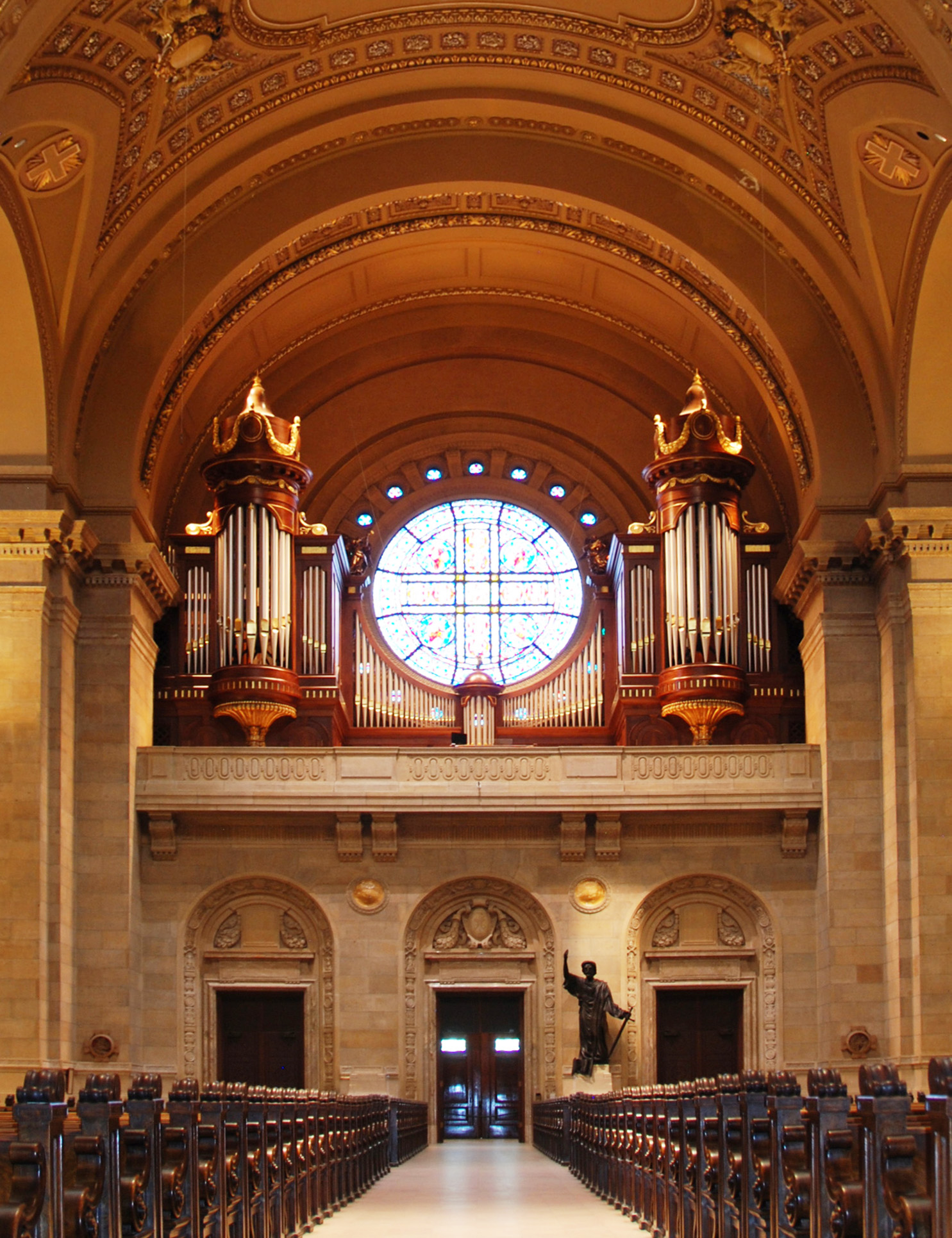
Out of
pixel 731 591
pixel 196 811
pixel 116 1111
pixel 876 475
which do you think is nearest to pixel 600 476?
pixel 731 591

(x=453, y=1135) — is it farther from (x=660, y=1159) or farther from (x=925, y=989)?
(x=660, y=1159)

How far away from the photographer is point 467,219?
23703 mm

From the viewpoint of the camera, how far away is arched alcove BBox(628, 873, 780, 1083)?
72.4 feet

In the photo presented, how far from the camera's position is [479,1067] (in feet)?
75.0

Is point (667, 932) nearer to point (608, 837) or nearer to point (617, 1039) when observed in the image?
point (608, 837)

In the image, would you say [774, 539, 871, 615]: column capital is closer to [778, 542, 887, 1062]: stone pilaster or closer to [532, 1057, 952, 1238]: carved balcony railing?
[778, 542, 887, 1062]: stone pilaster

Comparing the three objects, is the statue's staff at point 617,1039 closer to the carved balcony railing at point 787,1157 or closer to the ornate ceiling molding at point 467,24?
the carved balcony railing at point 787,1157

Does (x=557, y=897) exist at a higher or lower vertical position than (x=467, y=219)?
lower

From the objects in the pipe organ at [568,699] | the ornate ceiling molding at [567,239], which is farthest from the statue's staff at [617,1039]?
the ornate ceiling molding at [567,239]

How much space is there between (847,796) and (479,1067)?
5.62 m

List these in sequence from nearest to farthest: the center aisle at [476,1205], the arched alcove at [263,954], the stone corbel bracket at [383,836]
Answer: the center aisle at [476,1205] → the arched alcove at [263,954] → the stone corbel bracket at [383,836]

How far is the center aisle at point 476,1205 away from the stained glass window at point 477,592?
8.58m

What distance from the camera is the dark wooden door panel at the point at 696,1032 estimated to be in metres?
22.4

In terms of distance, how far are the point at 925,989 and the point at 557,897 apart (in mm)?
4731
